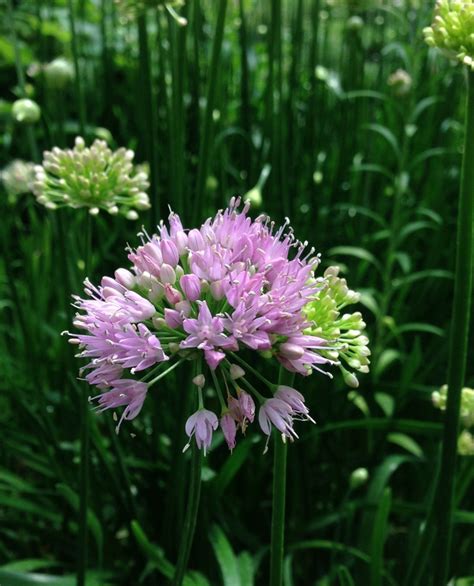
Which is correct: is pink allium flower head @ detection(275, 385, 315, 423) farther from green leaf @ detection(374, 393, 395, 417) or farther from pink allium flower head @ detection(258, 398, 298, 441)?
green leaf @ detection(374, 393, 395, 417)

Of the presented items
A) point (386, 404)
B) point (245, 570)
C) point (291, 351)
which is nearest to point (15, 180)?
point (386, 404)

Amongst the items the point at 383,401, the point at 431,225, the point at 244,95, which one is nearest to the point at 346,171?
the point at 431,225

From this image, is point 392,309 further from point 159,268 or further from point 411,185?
point 159,268

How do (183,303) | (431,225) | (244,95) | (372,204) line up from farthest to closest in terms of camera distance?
1. (372,204)
2. (431,225)
3. (244,95)
4. (183,303)

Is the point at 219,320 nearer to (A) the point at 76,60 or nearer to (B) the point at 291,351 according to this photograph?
(B) the point at 291,351

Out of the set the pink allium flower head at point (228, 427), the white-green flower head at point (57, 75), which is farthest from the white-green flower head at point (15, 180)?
the pink allium flower head at point (228, 427)

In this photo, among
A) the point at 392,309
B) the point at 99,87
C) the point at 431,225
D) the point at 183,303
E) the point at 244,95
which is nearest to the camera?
the point at 183,303
